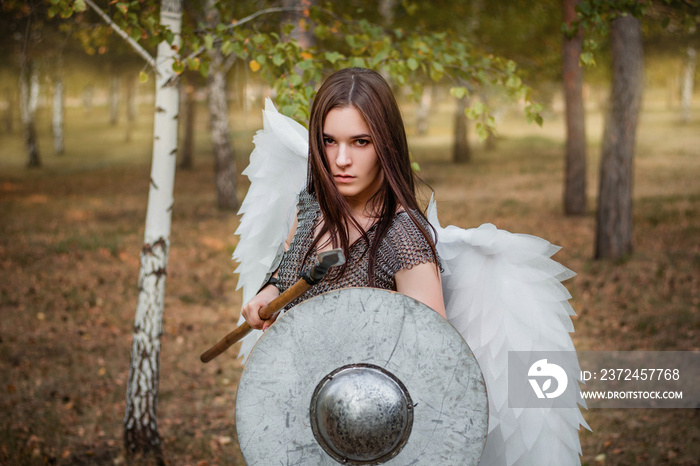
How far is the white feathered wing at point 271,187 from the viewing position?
9.25 feet

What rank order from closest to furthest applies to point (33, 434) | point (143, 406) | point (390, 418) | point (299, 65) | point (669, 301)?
point (390, 418) < point (299, 65) < point (143, 406) < point (33, 434) < point (669, 301)

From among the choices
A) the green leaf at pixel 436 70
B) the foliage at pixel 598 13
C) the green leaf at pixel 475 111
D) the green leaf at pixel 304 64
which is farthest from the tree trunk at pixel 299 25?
the foliage at pixel 598 13

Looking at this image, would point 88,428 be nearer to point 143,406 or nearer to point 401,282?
point 143,406

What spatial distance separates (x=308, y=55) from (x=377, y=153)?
180cm

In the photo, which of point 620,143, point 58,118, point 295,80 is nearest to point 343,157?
point 295,80

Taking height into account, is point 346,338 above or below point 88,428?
above

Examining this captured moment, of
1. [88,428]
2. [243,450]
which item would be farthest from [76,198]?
[243,450]

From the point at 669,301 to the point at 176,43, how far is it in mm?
6332

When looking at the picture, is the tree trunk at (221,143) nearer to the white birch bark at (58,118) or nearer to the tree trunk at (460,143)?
the tree trunk at (460,143)

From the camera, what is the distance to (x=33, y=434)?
429 centimetres

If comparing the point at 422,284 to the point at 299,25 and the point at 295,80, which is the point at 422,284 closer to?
the point at 295,80

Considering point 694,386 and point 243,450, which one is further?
point 694,386

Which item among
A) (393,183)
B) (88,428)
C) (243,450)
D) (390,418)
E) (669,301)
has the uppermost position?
(393,183)

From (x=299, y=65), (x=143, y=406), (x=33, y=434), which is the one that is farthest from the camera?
(x=33, y=434)
